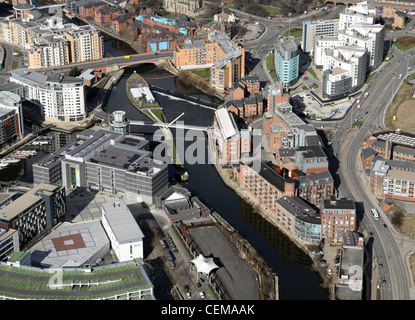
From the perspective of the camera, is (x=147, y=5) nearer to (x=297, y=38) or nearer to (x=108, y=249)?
(x=297, y=38)

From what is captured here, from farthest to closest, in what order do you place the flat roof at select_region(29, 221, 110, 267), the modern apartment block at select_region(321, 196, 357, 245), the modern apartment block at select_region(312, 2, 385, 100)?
the modern apartment block at select_region(312, 2, 385, 100)
the modern apartment block at select_region(321, 196, 357, 245)
the flat roof at select_region(29, 221, 110, 267)

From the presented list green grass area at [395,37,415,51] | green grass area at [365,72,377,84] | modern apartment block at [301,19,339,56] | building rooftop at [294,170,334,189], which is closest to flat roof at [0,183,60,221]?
building rooftop at [294,170,334,189]

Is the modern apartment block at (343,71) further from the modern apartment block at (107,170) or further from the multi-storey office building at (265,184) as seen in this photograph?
the modern apartment block at (107,170)

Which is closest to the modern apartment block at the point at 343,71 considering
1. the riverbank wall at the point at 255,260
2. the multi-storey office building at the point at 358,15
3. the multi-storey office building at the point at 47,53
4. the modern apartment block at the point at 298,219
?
Result: the multi-storey office building at the point at 358,15

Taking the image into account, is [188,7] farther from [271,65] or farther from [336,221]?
[336,221]

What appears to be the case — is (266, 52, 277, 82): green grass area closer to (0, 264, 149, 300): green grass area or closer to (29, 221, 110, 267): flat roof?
(29, 221, 110, 267): flat roof

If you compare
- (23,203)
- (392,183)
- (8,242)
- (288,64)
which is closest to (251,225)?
(392,183)
